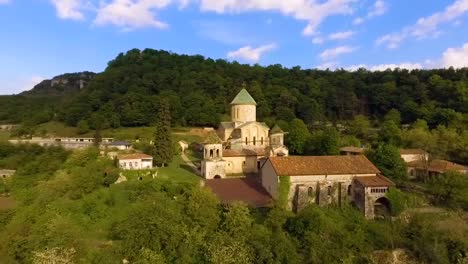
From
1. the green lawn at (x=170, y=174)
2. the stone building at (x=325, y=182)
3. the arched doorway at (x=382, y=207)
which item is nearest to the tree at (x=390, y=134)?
the stone building at (x=325, y=182)

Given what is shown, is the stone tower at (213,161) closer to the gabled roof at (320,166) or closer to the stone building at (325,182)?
the stone building at (325,182)

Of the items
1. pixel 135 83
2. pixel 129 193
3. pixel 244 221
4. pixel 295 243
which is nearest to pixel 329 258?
pixel 295 243

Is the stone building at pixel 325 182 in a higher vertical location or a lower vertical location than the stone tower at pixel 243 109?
lower

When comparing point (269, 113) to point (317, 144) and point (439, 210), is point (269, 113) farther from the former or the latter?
point (439, 210)

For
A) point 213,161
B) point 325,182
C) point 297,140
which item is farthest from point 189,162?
point 325,182

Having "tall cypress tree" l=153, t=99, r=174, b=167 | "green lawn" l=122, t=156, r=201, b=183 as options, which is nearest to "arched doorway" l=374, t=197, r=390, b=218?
"green lawn" l=122, t=156, r=201, b=183

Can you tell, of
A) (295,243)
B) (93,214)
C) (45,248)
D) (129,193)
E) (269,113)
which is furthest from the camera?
(269,113)
